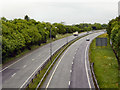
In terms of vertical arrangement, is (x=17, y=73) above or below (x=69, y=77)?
above

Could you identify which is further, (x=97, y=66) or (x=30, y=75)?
(x=97, y=66)

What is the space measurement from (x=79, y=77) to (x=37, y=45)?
4055cm

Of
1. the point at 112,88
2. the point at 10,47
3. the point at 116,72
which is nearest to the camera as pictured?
the point at 112,88

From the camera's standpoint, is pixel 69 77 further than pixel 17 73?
No

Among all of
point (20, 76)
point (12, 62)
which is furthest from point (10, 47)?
point (20, 76)

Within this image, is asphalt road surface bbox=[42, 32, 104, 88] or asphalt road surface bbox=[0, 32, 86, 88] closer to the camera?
asphalt road surface bbox=[42, 32, 104, 88]

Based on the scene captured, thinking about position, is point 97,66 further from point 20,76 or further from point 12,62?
point 12,62

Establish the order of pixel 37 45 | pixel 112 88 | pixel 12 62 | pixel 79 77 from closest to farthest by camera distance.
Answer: pixel 112 88
pixel 79 77
pixel 12 62
pixel 37 45

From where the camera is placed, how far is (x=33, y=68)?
34.5 meters

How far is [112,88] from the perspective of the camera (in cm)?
2455

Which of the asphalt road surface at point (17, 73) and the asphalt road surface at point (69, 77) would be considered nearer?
the asphalt road surface at point (69, 77)

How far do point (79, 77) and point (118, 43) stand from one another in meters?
12.3

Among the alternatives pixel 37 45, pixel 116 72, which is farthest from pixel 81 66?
pixel 37 45

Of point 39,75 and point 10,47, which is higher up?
point 10,47
